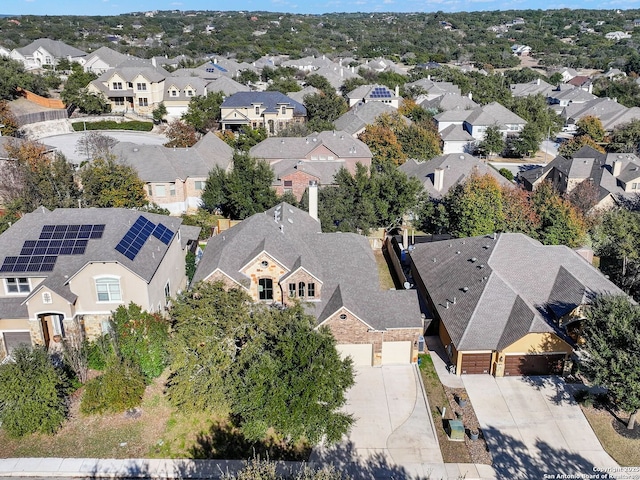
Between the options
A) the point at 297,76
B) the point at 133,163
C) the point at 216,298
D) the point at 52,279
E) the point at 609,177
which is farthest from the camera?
the point at 297,76

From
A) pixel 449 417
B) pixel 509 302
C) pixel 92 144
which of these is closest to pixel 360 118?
pixel 92 144

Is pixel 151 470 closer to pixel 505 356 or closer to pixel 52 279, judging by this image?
pixel 52 279

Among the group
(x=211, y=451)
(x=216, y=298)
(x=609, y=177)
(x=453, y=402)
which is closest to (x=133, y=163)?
(x=216, y=298)

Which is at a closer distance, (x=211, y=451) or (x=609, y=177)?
(x=211, y=451)

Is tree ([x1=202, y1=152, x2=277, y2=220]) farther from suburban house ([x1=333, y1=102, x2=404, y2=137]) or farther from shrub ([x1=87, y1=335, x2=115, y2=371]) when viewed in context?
suburban house ([x1=333, y1=102, x2=404, y2=137])

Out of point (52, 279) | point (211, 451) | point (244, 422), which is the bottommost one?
point (211, 451)

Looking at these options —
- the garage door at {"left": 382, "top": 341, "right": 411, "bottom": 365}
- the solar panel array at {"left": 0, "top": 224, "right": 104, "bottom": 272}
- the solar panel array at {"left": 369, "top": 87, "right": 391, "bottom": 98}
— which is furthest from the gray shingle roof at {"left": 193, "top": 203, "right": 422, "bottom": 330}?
the solar panel array at {"left": 369, "top": 87, "right": 391, "bottom": 98}

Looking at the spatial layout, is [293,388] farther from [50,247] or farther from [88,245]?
[50,247]
